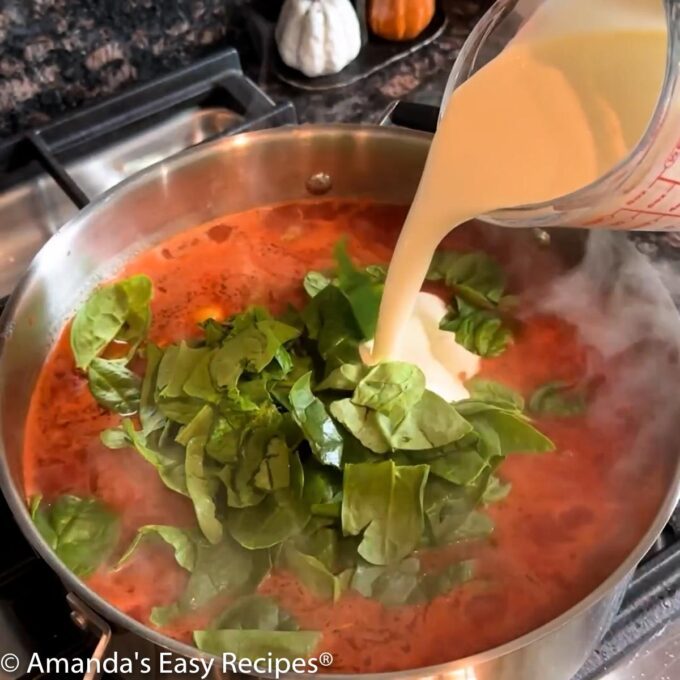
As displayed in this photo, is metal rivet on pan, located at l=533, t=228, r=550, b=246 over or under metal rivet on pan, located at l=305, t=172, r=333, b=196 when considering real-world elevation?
under

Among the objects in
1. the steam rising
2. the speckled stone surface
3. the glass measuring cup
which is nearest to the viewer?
the glass measuring cup

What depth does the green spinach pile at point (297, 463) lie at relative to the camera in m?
0.79

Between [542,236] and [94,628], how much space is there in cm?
62

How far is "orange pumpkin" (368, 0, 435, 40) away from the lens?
119 cm

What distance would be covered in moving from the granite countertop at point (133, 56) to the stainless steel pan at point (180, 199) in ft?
0.38

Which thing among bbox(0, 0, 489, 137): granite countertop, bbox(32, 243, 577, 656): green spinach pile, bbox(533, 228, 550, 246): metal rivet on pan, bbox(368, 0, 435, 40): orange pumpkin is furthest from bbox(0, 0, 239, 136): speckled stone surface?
bbox(533, 228, 550, 246): metal rivet on pan

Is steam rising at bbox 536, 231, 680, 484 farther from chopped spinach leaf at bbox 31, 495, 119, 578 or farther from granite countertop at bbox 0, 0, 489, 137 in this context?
chopped spinach leaf at bbox 31, 495, 119, 578

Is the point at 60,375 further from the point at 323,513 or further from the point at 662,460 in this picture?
the point at 662,460

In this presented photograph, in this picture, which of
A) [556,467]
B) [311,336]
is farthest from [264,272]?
[556,467]

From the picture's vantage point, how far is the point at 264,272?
107 centimetres

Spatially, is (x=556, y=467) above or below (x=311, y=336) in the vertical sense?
below

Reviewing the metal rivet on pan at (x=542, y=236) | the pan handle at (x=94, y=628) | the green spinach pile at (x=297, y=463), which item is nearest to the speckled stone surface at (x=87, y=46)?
the green spinach pile at (x=297, y=463)

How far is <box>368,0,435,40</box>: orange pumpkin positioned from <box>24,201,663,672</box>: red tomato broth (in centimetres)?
25

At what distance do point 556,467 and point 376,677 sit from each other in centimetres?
35
